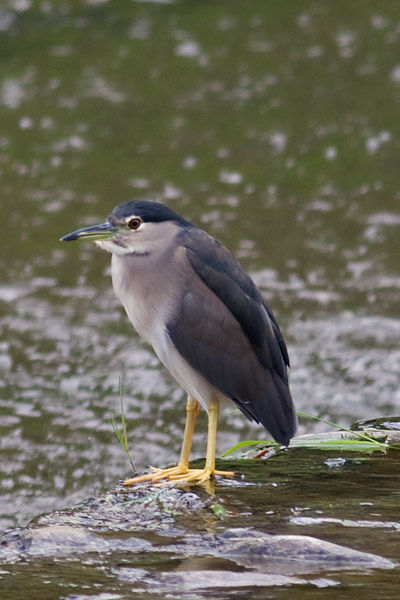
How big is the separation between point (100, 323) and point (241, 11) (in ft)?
25.5

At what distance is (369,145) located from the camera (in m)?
11.8

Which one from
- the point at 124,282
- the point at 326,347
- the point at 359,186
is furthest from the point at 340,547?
the point at 359,186

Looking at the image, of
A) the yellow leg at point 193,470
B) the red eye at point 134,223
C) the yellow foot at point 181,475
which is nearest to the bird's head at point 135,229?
the red eye at point 134,223

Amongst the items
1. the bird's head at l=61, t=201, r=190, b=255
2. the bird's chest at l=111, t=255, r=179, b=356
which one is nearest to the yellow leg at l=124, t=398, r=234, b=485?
the bird's chest at l=111, t=255, r=179, b=356

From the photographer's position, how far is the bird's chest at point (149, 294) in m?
4.50

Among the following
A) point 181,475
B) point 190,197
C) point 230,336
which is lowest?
point 181,475

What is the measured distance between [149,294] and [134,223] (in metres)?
0.32

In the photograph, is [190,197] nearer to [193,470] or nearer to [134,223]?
[134,223]

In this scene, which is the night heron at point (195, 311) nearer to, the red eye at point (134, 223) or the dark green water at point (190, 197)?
the red eye at point (134, 223)

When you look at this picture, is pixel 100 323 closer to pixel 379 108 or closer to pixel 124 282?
pixel 124 282

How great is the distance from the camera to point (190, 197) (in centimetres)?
1091

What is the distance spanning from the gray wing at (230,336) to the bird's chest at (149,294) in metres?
0.05

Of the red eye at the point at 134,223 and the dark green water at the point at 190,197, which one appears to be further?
the dark green water at the point at 190,197

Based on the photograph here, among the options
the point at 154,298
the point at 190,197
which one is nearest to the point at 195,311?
the point at 154,298
